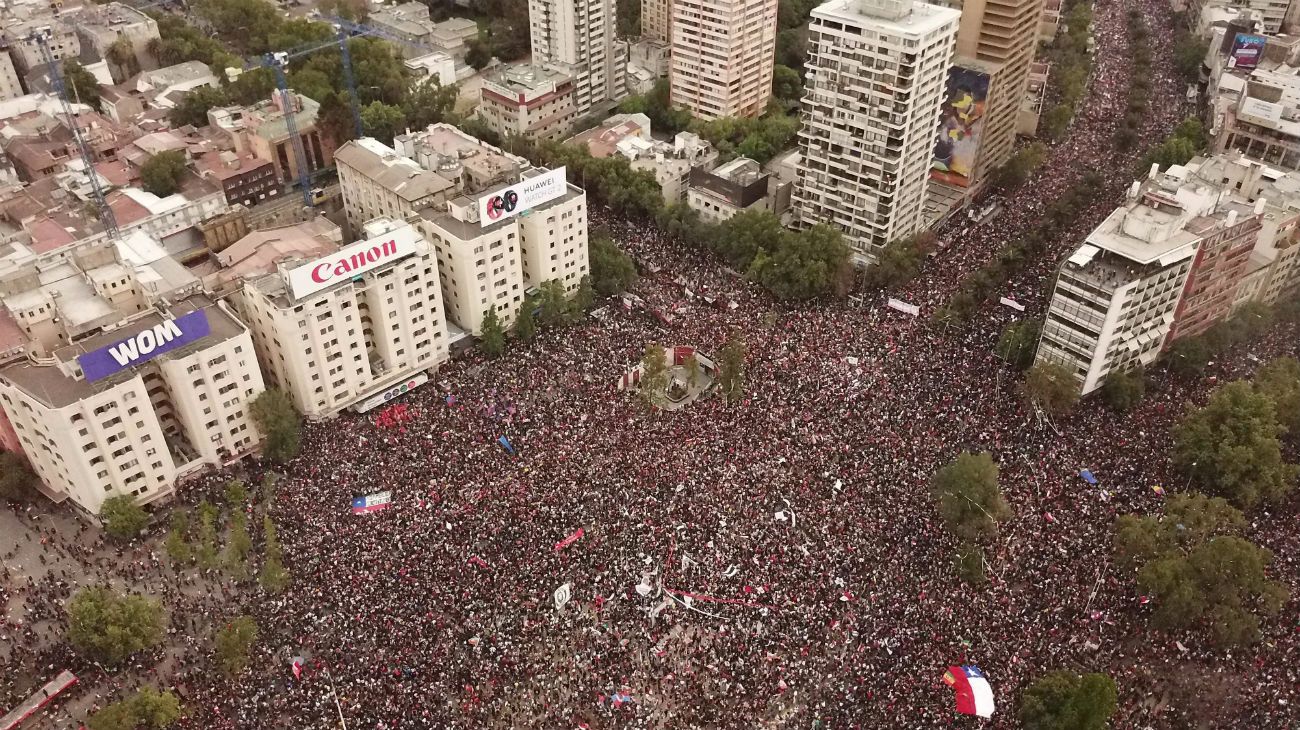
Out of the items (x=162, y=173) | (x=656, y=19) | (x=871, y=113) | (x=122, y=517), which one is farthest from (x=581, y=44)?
(x=122, y=517)

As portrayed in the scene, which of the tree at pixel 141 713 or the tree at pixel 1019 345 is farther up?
the tree at pixel 1019 345

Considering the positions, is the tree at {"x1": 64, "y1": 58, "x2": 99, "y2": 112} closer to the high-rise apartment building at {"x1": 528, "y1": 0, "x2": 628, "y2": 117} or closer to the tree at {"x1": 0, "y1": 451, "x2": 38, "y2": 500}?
the high-rise apartment building at {"x1": 528, "y1": 0, "x2": 628, "y2": 117}

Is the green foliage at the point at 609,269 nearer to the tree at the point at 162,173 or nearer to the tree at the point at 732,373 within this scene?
the tree at the point at 732,373

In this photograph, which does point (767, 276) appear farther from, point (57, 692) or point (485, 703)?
point (57, 692)

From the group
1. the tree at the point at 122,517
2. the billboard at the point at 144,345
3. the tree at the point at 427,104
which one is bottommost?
the tree at the point at 122,517

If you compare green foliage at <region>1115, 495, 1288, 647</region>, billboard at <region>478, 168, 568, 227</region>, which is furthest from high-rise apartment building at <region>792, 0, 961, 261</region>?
green foliage at <region>1115, 495, 1288, 647</region>

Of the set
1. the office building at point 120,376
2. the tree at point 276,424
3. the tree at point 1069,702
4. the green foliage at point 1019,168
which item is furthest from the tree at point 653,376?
the green foliage at point 1019,168

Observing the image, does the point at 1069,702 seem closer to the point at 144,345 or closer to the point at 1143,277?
the point at 1143,277
